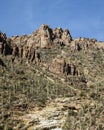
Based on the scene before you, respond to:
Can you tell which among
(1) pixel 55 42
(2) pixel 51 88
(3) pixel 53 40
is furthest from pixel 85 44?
(2) pixel 51 88

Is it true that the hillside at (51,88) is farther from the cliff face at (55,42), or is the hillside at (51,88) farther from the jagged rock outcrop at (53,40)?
the jagged rock outcrop at (53,40)

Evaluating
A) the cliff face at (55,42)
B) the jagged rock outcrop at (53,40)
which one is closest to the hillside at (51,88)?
the cliff face at (55,42)

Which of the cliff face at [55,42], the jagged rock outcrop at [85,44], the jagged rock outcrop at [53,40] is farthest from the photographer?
the jagged rock outcrop at [53,40]

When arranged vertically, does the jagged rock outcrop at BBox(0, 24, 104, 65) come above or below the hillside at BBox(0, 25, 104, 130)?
above

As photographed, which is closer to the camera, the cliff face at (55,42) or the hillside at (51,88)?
the hillside at (51,88)

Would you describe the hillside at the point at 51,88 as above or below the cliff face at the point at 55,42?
below

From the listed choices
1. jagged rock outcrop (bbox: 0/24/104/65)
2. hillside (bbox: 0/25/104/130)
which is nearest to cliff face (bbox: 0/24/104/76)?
jagged rock outcrop (bbox: 0/24/104/65)

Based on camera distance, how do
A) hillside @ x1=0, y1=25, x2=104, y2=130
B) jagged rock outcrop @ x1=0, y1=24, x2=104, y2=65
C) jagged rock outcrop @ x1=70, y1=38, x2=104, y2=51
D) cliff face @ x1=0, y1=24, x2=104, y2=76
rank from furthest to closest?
jagged rock outcrop @ x1=0, y1=24, x2=104, y2=65 → jagged rock outcrop @ x1=70, y1=38, x2=104, y2=51 → cliff face @ x1=0, y1=24, x2=104, y2=76 → hillside @ x1=0, y1=25, x2=104, y2=130

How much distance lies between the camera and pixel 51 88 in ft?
309

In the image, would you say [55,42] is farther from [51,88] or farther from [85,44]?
[51,88]

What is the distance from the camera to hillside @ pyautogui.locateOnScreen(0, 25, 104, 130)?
69250mm

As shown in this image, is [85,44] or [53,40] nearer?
[85,44]

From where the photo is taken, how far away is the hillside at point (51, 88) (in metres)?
69.2

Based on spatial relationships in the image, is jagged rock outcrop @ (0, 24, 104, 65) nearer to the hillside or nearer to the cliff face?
the cliff face
